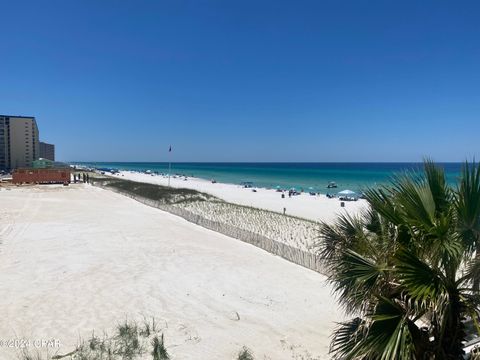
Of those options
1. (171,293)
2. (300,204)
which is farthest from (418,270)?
(300,204)

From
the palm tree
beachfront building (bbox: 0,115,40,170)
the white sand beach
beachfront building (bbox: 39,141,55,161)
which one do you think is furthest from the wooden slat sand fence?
beachfront building (bbox: 39,141,55,161)

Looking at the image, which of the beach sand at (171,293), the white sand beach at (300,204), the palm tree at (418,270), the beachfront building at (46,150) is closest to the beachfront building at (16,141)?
the beachfront building at (46,150)

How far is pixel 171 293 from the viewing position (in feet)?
28.2

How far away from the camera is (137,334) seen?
243 inches

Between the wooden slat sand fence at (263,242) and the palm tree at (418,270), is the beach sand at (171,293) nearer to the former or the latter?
the wooden slat sand fence at (263,242)

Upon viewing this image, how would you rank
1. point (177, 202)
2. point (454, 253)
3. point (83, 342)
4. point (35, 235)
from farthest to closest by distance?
point (177, 202), point (35, 235), point (83, 342), point (454, 253)

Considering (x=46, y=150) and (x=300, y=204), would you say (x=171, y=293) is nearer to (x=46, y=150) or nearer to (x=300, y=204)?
(x=300, y=204)

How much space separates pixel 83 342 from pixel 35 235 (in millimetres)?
11447

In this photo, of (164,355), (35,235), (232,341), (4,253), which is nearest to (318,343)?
(232,341)

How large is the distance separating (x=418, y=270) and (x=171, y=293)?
647cm

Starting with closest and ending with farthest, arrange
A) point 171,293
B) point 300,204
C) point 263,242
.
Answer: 1. point 171,293
2. point 263,242
3. point 300,204

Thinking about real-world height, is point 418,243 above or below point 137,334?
above

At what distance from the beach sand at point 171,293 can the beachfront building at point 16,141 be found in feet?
274

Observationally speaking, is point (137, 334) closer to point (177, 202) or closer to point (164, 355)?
point (164, 355)
